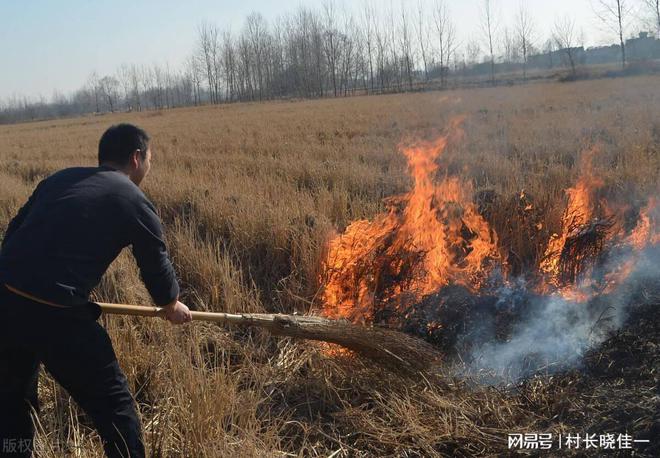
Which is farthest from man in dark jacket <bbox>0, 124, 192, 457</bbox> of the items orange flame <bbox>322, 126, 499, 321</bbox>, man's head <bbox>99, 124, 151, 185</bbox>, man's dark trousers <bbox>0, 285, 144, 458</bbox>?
orange flame <bbox>322, 126, 499, 321</bbox>

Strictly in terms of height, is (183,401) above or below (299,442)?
above

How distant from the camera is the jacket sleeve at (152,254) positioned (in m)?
2.53

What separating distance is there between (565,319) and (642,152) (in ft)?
14.2

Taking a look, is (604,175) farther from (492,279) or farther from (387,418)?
(387,418)

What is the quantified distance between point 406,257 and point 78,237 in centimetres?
291

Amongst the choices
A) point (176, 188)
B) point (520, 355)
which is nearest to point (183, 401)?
point (520, 355)

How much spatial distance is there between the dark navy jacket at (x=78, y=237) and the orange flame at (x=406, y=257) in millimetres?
2203


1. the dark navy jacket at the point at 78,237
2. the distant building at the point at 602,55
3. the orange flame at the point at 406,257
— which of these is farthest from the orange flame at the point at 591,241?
the distant building at the point at 602,55

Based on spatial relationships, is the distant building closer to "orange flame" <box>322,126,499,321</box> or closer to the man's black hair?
"orange flame" <box>322,126,499,321</box>

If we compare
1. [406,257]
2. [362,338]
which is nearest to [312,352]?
[362,338]

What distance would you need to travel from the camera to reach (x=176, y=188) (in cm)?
781

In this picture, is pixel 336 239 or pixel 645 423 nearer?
pixel 645 423

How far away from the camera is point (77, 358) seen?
243 centimetres

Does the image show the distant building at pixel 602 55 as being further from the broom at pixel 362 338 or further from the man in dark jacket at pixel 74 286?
the man in dark jacket at pixel 74 286
